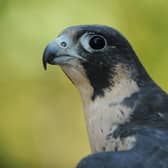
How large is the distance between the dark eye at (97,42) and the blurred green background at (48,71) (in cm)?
343

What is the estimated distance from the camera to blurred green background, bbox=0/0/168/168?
8.48 meters

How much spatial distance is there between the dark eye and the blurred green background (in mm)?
3426

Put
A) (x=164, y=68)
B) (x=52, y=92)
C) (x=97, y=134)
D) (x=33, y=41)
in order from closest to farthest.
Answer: (x=97, y=134), (x=164, y=68), (x=33, y=41), (x=52, y=92)

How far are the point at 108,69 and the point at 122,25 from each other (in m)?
3.86

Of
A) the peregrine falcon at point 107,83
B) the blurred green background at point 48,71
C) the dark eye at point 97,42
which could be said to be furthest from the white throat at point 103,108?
the blurred green background at point 48,71

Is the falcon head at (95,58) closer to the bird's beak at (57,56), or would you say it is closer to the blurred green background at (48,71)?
the bird's beak at (57,56)

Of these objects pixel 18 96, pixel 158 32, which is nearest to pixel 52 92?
pixel 18 96

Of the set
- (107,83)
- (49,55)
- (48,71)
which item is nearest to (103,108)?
(107,83)

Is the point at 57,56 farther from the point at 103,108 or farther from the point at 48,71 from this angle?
the point at 48,71

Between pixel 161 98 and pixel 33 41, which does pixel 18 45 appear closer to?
pixel 33 41

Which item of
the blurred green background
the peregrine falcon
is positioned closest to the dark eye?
the peregrine falcon

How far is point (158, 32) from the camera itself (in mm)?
8484

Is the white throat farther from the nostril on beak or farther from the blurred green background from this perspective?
the blurred green background

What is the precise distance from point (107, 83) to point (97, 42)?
0.24 metres
